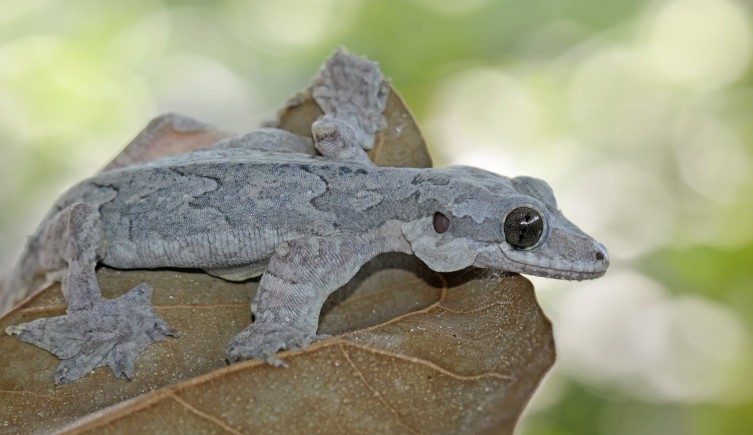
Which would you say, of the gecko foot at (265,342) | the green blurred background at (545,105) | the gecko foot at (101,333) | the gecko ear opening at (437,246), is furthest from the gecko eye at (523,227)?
the green blurred background at (545,105)

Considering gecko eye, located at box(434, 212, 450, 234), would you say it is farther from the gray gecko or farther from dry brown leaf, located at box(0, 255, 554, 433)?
dry brown leaf, located at box(0, 255, 554, 433)

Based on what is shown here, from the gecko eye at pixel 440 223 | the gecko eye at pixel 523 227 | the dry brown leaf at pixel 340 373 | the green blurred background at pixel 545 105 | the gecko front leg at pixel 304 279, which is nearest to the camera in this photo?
the dry brown leaf at pixel 340 373

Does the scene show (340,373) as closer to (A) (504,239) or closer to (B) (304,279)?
(B) (304,279)

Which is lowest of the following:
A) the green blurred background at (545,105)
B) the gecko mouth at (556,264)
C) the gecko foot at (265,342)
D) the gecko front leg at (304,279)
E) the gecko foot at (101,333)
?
the gecko foot at (101,333)

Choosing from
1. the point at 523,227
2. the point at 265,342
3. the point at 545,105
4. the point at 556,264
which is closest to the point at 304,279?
the point at 265,342

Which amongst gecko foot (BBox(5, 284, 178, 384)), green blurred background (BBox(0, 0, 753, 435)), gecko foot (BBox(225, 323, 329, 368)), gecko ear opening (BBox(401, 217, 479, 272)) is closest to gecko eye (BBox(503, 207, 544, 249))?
gecko ear opening (BBox(401, 217, 479, 272))

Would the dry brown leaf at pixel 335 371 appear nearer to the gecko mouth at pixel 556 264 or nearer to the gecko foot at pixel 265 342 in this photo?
the gecko foot at pixel 265 342
